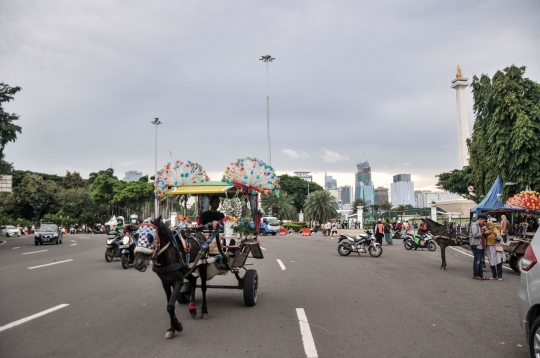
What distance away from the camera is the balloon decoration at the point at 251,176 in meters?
9.24

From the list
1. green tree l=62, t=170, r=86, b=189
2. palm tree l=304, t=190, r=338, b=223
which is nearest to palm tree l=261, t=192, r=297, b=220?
palm tree l=304, t=190, r=338, b=223

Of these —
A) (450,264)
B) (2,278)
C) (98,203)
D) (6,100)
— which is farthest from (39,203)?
(450,264)

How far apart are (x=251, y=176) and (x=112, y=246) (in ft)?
33.8

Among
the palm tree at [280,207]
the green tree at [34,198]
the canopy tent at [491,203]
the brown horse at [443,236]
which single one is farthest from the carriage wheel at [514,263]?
the green tree at [34,198]

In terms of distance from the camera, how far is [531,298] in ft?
17.0

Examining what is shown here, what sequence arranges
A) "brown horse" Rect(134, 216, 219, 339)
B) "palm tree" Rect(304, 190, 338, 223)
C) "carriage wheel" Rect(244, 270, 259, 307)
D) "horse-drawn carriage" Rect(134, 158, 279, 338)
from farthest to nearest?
"palm tree" Rect(304, 190, 338, 223)
"carriage wheel" Rect(244, 270, 259, 307)
"horse-drawn carriage" Rect(134, 158, 279, 338)
"brown horse" Rect(134, 216, 219, 339)

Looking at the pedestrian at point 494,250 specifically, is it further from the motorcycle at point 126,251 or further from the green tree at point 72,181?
the green tree at point 72,181

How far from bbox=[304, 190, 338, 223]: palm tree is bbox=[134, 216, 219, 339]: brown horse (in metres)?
58.8

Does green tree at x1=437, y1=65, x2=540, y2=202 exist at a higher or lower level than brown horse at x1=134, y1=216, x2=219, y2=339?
higher

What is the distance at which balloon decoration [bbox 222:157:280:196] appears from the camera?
364 inches

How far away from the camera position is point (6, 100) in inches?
1030

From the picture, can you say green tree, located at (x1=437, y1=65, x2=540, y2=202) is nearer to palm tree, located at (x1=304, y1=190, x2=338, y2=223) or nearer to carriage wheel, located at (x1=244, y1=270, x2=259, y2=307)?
carriage wheel, located at (x1=244, y1=270, x2=259, y2=307)

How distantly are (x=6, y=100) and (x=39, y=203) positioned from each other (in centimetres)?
4525

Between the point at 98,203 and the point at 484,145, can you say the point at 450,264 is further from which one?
the point at 98,203
